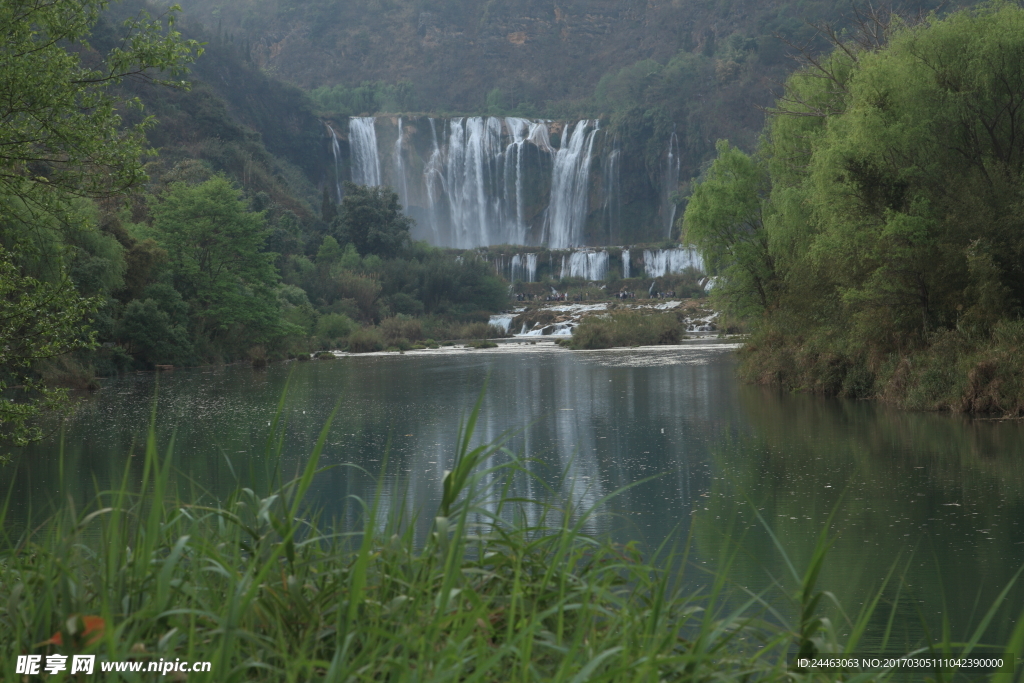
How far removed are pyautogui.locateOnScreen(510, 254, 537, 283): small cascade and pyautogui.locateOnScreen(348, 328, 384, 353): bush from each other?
82.0 feet

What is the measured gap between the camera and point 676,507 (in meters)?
9.73

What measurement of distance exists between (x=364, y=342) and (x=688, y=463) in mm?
36660

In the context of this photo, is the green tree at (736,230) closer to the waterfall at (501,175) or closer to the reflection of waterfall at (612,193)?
the waterfall at (501,175)

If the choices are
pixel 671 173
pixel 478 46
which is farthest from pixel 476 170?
pixel 478 46

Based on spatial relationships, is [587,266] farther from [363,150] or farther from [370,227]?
[363,150]

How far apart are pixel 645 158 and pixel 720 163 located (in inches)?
2919

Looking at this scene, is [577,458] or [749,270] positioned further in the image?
[749,270]

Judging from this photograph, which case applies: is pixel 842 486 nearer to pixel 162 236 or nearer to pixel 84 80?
pixel 84 80

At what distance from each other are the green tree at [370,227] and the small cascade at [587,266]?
12.8 meters

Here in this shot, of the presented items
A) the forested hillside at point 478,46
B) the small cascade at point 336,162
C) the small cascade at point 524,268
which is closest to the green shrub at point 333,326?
the small cascade at point 524,268

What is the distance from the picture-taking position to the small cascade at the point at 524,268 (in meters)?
72.1

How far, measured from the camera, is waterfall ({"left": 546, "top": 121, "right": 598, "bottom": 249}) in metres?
90.6

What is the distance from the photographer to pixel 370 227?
66188 mm

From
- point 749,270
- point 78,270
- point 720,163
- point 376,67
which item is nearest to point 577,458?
point 749,270
